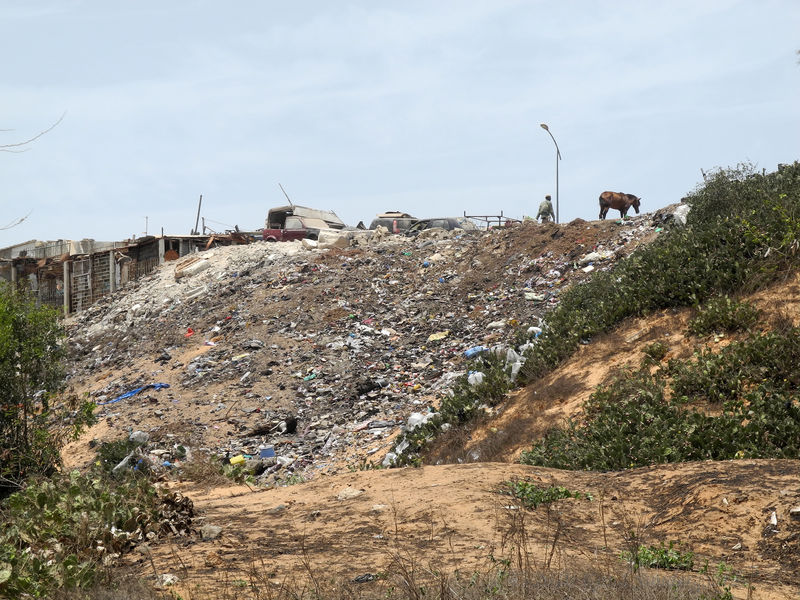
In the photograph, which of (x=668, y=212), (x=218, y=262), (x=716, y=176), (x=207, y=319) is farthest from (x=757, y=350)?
(x=218, y=262)

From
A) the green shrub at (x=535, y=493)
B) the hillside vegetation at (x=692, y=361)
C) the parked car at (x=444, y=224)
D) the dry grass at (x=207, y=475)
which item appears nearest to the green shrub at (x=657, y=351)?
the hillside vegetation at (x=692, y=361)

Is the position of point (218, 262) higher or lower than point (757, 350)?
higher

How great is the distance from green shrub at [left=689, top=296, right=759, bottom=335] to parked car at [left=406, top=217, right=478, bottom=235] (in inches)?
646

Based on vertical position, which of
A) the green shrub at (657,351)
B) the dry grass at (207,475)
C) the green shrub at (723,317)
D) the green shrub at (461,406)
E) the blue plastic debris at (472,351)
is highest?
the green shrub at (723,317)

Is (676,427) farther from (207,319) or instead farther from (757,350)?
(207,319)

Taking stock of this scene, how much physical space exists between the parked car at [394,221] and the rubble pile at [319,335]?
2.64 m

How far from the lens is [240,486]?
752 cm

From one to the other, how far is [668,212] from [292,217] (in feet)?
47.9

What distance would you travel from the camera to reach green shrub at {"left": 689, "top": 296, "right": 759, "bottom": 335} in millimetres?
8398

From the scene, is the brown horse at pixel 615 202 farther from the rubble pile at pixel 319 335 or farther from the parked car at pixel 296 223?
the parked car at pixel 296 223

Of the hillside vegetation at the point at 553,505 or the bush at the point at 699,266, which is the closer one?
the hillside vegetation at the point at 553,505

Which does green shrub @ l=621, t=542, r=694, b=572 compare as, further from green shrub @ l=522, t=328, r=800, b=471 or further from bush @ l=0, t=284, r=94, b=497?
bush @ l=0, t=284, r=94, b=497

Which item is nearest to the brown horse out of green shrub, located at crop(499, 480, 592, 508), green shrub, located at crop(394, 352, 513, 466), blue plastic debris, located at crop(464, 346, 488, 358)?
blue plastic debris, located at crop(464, 346, 488, 358)

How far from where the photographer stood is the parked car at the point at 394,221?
26.9m
